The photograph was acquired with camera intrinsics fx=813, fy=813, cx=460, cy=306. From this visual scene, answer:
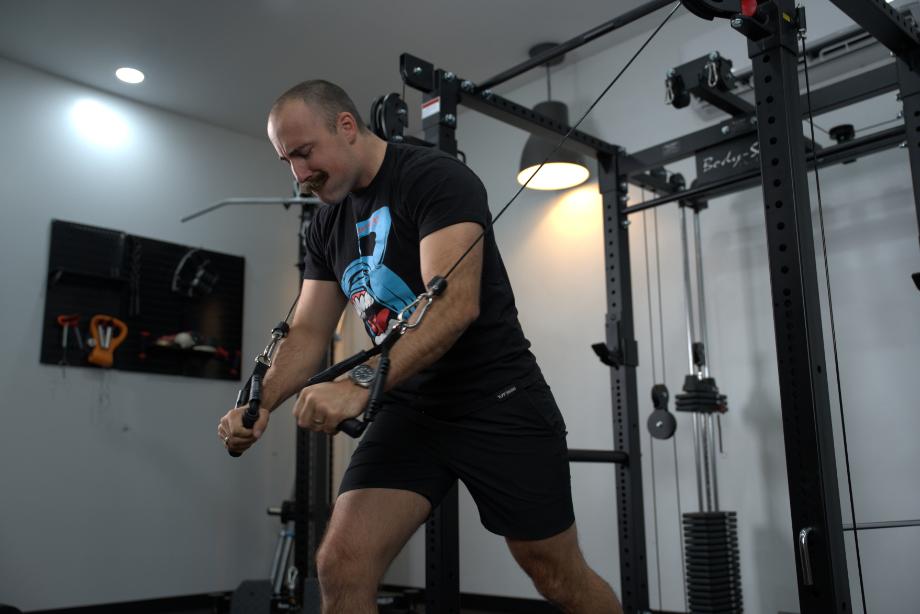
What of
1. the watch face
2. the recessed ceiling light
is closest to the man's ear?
the watch face

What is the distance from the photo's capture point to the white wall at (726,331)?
299 centimetres

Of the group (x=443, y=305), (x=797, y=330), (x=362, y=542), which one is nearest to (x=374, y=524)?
(x=362, y=542)

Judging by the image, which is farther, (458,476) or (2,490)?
(2,490)

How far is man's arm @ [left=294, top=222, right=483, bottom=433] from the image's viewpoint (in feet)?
3.93

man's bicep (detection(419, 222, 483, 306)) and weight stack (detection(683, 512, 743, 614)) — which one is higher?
man's bicep (detection(419, 222, 483, 306))

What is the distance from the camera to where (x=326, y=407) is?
3.91 ft

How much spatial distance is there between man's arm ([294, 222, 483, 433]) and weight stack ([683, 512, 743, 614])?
178 cm

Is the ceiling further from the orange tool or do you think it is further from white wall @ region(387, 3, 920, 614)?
the orange tool

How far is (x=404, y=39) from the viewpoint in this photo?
4.18 meters

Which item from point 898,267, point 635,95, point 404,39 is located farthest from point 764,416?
point 404,39

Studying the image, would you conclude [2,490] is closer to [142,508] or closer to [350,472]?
[142,508]

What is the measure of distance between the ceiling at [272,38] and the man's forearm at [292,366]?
2.54 m

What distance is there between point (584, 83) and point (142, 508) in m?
3.32

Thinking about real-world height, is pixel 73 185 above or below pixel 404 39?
below
